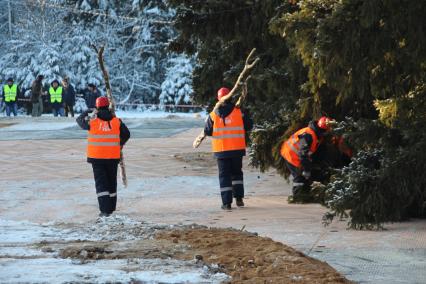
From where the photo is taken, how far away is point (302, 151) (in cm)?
1288

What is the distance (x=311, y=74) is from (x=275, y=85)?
15.5 ft

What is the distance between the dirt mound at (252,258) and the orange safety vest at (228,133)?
3.40m

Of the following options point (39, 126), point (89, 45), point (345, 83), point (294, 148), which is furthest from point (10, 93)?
point (345, 83)

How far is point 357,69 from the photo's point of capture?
893 centimetres

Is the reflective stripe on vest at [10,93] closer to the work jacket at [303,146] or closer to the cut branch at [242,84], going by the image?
the cut branch at [242,84]

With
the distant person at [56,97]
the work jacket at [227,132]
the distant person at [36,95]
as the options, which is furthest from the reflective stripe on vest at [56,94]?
the work jacket at [227,132]

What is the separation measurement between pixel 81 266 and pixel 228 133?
5761 mm

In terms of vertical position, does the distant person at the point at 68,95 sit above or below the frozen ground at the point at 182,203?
above

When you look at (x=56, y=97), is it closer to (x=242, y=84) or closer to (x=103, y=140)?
(x=242, y=84)

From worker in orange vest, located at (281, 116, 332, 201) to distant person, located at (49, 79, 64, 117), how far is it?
25.5 meters

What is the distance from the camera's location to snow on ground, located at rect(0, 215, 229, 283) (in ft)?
22.7

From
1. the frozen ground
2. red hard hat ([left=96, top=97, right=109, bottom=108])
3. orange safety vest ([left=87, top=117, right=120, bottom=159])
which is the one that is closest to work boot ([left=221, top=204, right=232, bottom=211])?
the frozen ground

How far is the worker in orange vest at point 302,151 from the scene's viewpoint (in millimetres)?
12758

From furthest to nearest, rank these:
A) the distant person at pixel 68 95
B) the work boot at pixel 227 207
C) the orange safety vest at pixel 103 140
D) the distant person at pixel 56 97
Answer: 1. the distant person at pixel 56 97
2. the distant person at pixel 68 95
3. the work boot at pixel 227 207
4. the orange safety vest at pixel 103 140
